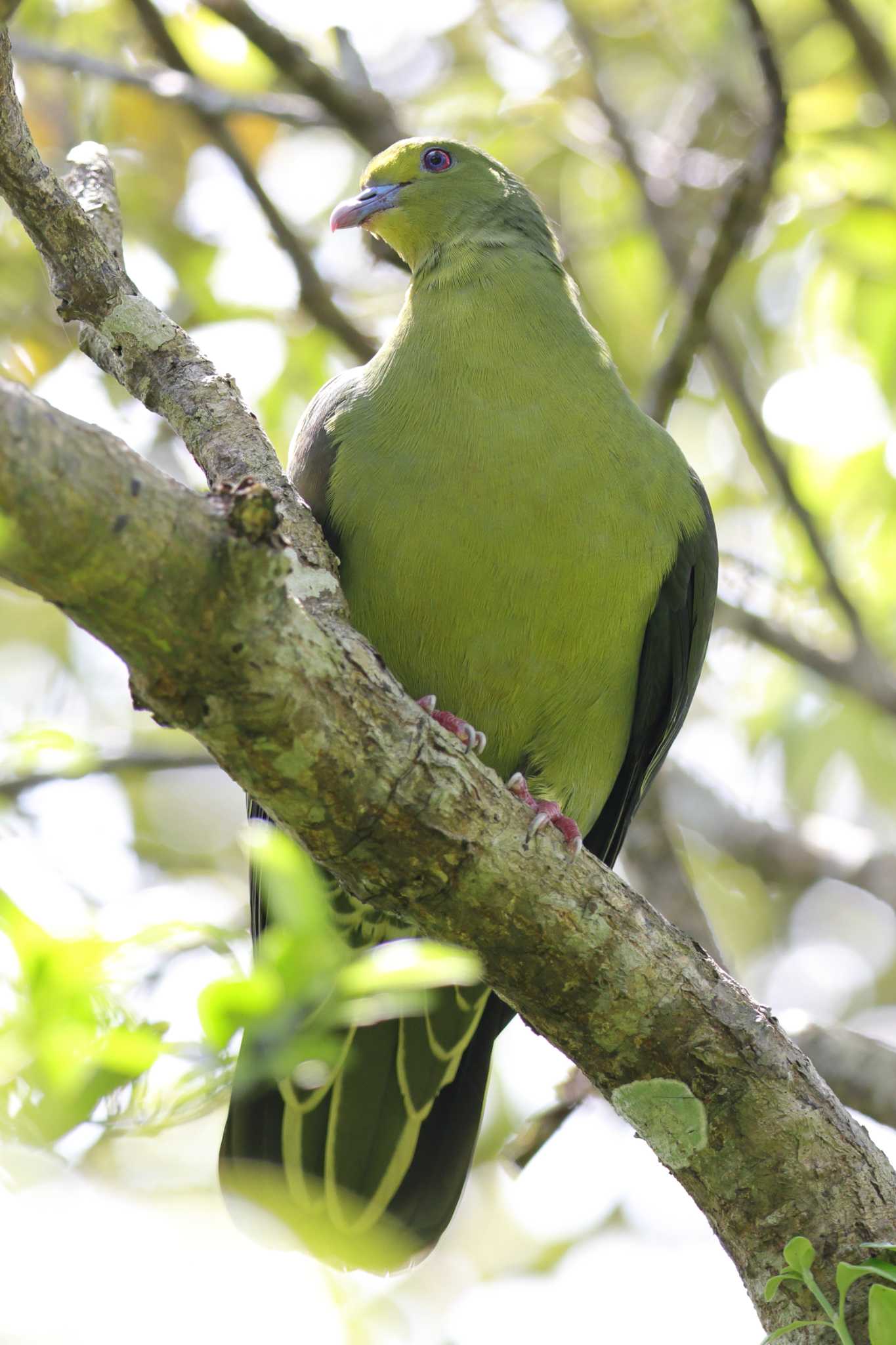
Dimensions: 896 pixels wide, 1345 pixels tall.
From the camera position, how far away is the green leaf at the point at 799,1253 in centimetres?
268

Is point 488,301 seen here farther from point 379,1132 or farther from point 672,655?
point 379,1132

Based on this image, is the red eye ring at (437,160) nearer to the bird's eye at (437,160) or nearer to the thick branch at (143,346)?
the bird's eye at (437,160)

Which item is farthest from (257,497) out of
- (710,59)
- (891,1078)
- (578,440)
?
(710,59)

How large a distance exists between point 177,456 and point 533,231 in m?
1.95

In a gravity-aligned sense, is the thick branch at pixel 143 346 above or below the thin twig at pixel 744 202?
below

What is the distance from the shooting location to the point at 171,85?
17.3 ft

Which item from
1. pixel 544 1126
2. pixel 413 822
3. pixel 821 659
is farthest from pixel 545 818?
pixel 821 659

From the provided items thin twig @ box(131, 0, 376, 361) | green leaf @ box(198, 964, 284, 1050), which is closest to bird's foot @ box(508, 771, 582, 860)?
green leaf @ box(198, 964, 284, 1050)

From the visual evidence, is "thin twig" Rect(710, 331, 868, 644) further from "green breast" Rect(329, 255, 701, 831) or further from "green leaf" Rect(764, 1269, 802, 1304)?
"green leaf" Rect(764, 1269, 802, 1304)

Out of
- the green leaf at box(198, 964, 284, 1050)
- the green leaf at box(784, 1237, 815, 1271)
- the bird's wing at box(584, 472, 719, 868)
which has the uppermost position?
the bird's wing at box(584, 472, 719, 868)

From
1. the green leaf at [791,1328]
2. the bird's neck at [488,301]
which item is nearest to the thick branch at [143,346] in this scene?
the bird's neck at [488,301]

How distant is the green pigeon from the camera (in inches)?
138

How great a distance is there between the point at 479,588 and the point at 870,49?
9.93ft

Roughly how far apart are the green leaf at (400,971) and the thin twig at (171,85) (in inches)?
164
